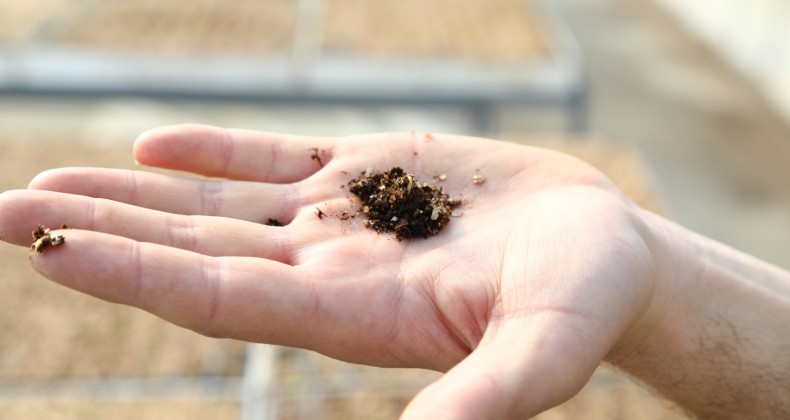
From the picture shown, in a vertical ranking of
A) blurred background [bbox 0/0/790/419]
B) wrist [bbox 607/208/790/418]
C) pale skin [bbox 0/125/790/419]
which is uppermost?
pale skin [bbox 0/125/790/419]

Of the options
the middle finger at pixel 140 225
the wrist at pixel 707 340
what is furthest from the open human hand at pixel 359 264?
the wrist at pixel 707 340

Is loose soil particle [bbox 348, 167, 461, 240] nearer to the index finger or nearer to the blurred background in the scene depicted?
the index finger

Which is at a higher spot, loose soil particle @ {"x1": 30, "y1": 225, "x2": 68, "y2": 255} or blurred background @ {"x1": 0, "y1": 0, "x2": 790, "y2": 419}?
loose soil particle @ {"x1": 30, "y1": 225, "x2": 68, "y2": 255}

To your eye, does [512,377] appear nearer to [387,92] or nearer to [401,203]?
[401,203]

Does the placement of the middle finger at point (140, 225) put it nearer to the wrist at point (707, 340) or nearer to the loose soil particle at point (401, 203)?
the loose soil particle at point (401, 203)

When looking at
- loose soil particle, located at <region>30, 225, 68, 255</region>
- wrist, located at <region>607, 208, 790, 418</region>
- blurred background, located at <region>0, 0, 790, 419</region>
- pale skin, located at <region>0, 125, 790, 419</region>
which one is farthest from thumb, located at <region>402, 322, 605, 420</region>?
blurred background, located at <region>0, 0, 790, 419</region>

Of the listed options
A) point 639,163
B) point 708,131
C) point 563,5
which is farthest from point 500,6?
point 639,163
